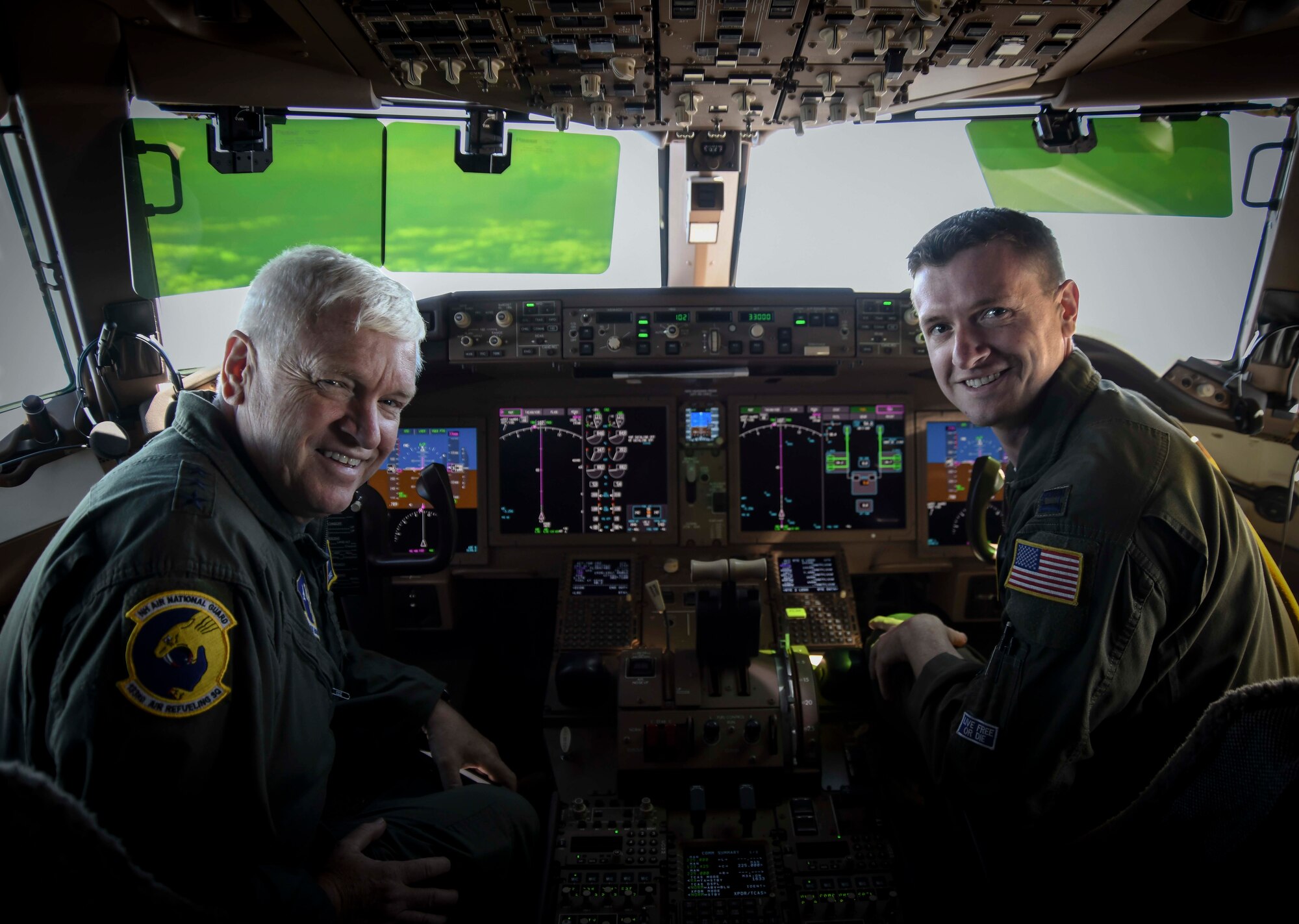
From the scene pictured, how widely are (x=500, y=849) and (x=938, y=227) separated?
1.32 meters

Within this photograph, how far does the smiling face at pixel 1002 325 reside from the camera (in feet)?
4.11

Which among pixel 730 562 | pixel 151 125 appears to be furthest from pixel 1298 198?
pixel 151 125

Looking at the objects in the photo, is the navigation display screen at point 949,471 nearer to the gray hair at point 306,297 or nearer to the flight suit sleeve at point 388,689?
the flight suit sleeve at point 388,689

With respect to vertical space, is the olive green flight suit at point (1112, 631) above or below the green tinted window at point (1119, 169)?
below

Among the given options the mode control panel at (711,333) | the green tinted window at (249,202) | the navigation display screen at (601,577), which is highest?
the green tinted window at (249,202)

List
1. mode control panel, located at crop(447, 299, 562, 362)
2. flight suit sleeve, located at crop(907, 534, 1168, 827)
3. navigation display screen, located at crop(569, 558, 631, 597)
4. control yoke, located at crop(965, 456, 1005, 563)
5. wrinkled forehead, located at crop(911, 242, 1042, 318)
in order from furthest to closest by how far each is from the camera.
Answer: navigation display screen, located at crop(569, 558, 631, 597) < mode control panel, located at crop(447, 299, 562, 362) < control yoke, located at crop(965, 456, 1005, 563) < wrinkled forehead, located at crop(911, 242, 1042, 318) < flight suit sleeve, located at crop(907, 534, 1168, 827)

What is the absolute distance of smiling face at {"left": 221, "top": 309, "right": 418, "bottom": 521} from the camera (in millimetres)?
1102

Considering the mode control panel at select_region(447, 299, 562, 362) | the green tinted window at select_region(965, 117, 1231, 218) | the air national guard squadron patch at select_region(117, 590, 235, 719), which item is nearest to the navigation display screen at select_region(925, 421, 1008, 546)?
the green tinted window at select_region(965, 117, 1231, 218)

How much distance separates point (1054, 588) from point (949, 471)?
1.33 metres

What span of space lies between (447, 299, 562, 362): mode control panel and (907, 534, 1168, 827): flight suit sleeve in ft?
4.41

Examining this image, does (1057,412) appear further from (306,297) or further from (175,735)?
(175,735)

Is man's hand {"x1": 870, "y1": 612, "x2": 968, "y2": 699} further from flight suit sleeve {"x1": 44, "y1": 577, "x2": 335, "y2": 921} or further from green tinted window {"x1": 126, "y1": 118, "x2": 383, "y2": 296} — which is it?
green tinted window {"x1": 126, "y1": 118, "x2": 383, "y2": 296}

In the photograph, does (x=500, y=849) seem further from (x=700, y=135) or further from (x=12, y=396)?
(x=700, y=135)

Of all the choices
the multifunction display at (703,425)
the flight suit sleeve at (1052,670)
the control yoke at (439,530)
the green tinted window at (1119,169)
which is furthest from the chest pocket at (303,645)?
the green tinted window at (1119,169)
